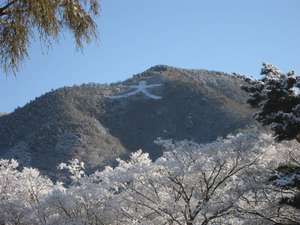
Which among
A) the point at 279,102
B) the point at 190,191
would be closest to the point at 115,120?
the point at 190,191

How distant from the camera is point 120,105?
601 ft

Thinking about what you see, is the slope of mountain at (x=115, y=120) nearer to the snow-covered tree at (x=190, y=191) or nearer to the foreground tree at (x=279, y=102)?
the snow-covered tree at (x=190, y=191)

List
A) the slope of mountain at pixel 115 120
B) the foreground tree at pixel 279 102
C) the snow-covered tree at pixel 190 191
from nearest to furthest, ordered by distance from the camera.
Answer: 1. the foreground tree at pixel 279 102
2. the snow-covered tree at pixel 190 191
3. the slope of mountain at pixel 115 120

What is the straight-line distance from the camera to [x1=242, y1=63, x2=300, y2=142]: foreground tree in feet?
47.7

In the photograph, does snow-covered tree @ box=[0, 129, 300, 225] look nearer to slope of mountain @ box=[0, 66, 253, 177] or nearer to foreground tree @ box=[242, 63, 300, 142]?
foreground tree @ box=[242, 63, 300, 142]

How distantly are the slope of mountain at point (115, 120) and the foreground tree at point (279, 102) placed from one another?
103 meters

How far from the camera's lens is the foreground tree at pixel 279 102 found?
14539mm

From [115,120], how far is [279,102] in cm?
15647

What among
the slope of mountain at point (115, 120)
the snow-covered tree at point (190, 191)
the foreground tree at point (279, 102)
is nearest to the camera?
the foreground tree at point (279, 102)

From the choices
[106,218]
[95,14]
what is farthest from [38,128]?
[95,14]

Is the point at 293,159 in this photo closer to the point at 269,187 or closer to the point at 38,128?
the point at 269,187

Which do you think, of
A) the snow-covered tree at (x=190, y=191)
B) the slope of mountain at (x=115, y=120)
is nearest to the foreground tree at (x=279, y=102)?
the snow-covered tree at (x=190, y=191)

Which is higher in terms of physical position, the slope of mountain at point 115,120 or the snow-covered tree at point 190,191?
the slope of mountain at point 115,120

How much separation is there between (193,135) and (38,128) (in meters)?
43.5
